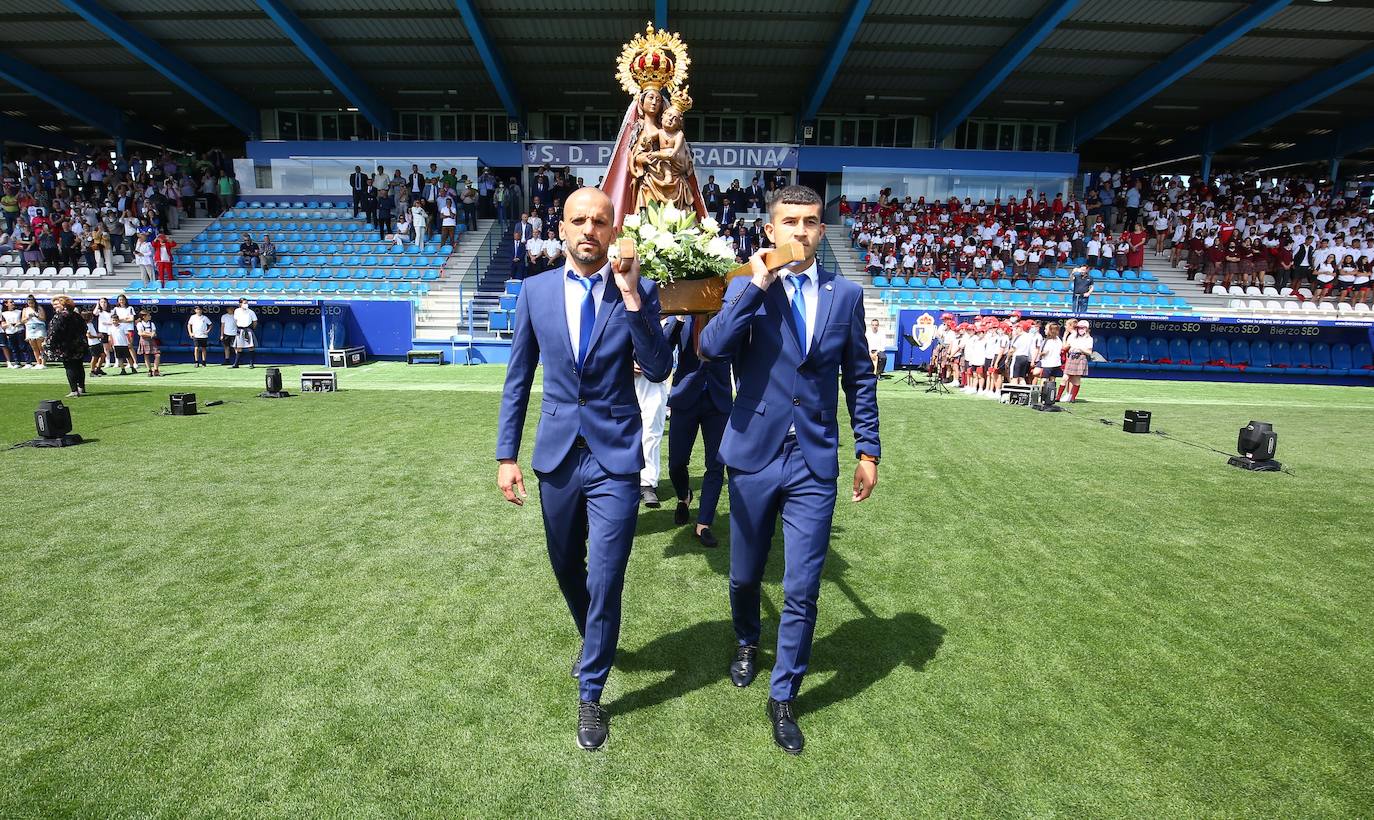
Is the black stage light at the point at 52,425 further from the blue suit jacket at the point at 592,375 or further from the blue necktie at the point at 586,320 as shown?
the blue necktie at the point at 586,320

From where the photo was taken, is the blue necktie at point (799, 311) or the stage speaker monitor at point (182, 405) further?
the stage speaker monitor at point (182, 405)

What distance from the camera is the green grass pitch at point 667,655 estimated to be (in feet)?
8.77

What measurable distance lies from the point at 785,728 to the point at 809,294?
181cm

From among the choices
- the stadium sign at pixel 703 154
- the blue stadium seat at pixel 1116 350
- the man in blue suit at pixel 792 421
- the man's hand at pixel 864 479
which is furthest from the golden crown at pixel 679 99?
the stadium sign at pixel 703 154

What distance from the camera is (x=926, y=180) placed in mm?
23969

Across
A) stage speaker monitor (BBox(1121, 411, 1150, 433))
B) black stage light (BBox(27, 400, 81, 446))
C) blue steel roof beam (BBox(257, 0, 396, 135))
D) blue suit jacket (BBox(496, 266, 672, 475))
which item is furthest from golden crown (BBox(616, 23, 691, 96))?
blue steel roof beam (BBox(257, 0, 396, 135))

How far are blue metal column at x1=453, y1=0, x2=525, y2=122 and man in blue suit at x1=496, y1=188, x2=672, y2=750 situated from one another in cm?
2133

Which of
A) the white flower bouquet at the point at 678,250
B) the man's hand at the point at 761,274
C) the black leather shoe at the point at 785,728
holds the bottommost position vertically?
the black leather shoe at the point at 785,728

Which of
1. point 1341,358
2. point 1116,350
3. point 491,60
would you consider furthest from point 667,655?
point 491,60

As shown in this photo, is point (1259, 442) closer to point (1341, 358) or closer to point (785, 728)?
point (785, 728)

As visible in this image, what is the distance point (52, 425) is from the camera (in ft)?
26.2

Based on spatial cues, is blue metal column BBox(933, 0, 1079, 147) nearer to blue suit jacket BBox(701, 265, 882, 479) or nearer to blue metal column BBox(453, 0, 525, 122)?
blue metal column BBox(453, 0, 525, 122)

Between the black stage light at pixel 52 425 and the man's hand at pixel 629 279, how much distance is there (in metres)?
8.46

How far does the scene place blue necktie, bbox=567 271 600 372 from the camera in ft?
9.62
